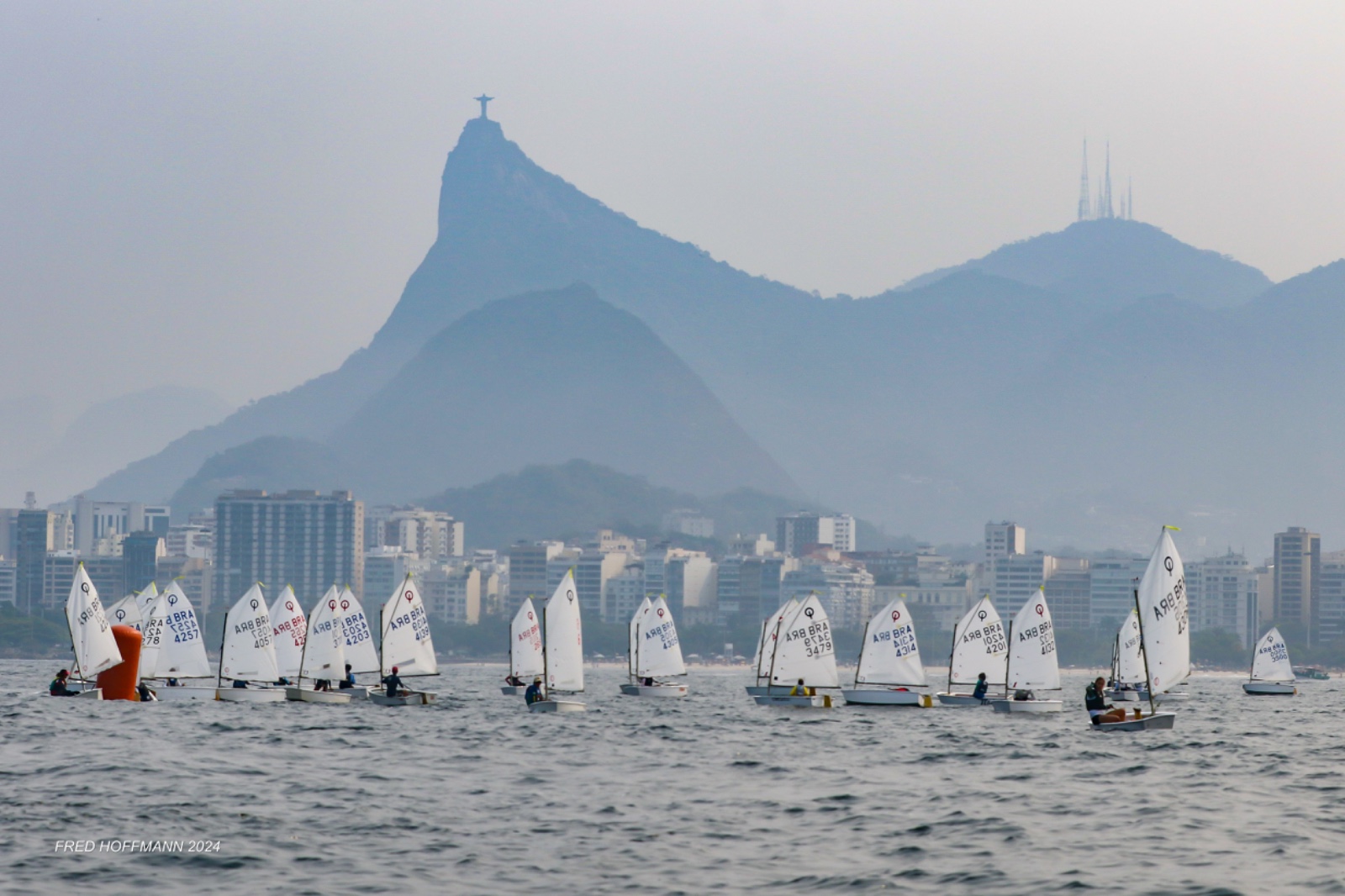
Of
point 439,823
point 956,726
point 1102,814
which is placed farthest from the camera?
point 956,726

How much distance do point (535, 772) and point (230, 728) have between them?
17.3 meters

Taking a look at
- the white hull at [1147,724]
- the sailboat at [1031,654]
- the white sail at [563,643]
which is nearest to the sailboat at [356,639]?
the white sail at [563,643]

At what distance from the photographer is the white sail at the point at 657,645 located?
106375 millimetres

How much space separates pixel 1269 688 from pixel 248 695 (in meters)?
86.5

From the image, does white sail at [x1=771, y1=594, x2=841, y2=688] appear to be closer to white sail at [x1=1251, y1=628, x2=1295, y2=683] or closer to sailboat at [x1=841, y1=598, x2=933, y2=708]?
sailboat at [x1=841, y1=598, x2=933, y2=708]

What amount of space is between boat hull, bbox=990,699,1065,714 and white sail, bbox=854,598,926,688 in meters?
6.57

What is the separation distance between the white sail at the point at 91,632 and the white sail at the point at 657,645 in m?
38.7

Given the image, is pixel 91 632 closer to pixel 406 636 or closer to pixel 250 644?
pixel 250 644

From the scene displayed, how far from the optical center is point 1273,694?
458 feet

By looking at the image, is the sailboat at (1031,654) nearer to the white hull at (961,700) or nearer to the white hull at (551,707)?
the white hull at (961,700)

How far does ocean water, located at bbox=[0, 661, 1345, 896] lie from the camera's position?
108ft

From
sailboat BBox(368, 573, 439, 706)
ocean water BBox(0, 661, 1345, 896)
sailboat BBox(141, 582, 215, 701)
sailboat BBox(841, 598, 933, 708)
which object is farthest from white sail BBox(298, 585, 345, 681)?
sailboat BBox(841, 598, 933, 708)

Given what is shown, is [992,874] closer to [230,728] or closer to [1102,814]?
[1102,814]

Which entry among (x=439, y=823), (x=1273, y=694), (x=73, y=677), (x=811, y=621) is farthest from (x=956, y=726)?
(x=1273, y=694)
